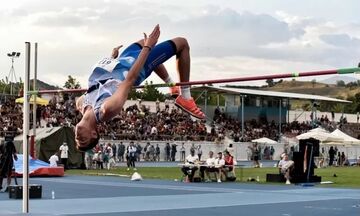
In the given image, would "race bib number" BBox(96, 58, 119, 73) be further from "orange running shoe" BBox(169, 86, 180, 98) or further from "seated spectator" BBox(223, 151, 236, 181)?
"seated spectator" BBox(223, 151, 236, 181)

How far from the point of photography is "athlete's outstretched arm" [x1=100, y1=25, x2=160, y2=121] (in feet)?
16.3

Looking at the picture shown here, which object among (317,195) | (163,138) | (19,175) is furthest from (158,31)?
(163,138)

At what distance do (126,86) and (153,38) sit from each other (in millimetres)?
438

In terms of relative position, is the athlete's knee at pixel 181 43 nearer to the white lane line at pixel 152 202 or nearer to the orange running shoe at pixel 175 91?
the orange running shoe at pixel 175 91

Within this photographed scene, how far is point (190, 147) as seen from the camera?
4156 cm

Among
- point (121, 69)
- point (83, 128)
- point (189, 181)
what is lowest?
point (189, 181)

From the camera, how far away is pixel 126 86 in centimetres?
509

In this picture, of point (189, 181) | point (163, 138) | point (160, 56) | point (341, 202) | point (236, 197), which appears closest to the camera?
point (160, 56)

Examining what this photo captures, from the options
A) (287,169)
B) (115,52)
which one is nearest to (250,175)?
(287,169)

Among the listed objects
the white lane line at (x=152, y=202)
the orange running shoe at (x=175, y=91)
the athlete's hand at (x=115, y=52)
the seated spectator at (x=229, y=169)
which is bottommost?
the white lane line at (x=152, y=202)

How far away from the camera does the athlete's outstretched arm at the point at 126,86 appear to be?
498cm

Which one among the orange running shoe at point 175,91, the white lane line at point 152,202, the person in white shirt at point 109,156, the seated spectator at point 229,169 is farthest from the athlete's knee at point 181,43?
the person in white shirt at point 109,156

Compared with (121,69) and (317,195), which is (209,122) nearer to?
Answer: (317,195)

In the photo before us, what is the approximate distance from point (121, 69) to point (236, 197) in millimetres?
11810
